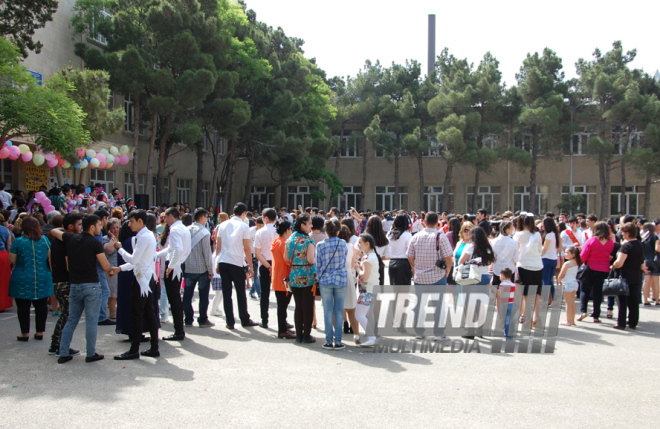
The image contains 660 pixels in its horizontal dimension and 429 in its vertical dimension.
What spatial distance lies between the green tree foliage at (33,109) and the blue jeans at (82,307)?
797cm

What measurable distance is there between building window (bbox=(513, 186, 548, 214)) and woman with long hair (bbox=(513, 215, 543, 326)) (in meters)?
36.5

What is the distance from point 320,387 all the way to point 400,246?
124 inches

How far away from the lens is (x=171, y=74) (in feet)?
78.4

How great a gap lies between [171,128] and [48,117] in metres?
13.4

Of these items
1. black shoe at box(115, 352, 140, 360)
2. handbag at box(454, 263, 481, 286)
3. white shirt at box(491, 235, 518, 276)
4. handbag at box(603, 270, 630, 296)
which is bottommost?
black shoe at box(115, 352, 140, 360)

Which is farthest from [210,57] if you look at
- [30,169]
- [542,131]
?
[542,131]

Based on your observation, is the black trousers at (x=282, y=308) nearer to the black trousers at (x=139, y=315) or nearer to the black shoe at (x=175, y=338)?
the black shoe at (x=175, y=338)

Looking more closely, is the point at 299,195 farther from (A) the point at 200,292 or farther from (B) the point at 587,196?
(A) the point at 200,292

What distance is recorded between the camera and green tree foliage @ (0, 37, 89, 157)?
12602mm

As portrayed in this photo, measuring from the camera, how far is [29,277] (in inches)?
293

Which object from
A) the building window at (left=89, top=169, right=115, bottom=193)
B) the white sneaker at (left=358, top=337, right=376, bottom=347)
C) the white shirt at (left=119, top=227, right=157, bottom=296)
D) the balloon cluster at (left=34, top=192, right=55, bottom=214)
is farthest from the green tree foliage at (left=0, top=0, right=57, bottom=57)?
the white sneaker at (left=358, top=337, right=376, bottom=347)

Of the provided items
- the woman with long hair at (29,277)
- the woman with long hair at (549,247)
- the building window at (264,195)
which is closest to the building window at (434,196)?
the building window at (264,195)

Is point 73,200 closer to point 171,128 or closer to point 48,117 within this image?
point 48,117

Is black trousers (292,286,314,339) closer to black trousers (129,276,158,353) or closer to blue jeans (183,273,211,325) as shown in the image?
blue jeans (183,273,211,325)
